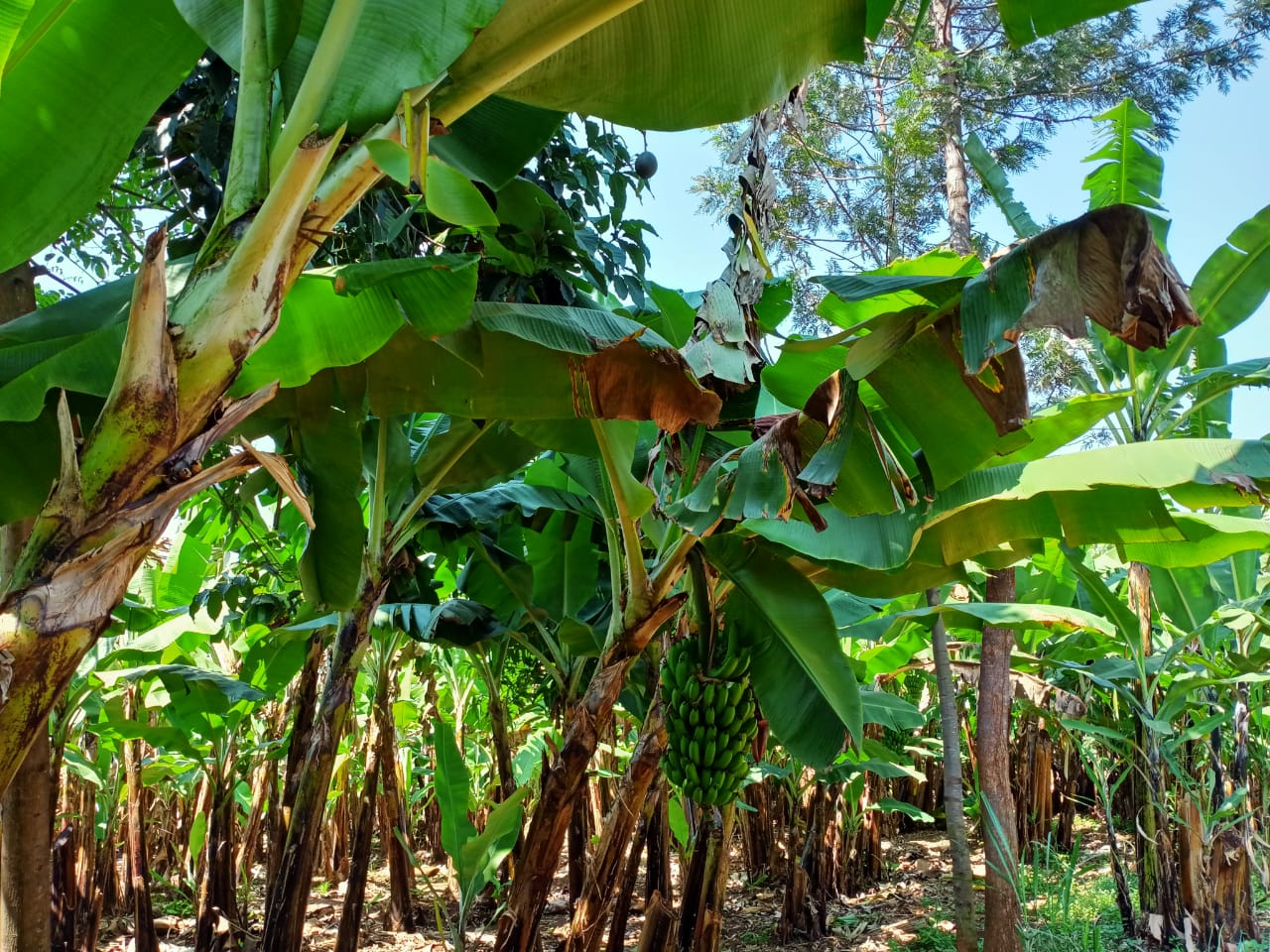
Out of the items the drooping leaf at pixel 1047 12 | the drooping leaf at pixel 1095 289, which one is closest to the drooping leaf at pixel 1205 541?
the drooping leaf at pixel 1095 289

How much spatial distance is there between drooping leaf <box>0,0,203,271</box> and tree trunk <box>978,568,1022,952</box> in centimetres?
368

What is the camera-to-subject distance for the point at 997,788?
12.5 feet

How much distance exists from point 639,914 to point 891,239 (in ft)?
26.9

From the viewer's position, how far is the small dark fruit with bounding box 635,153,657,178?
3.14m

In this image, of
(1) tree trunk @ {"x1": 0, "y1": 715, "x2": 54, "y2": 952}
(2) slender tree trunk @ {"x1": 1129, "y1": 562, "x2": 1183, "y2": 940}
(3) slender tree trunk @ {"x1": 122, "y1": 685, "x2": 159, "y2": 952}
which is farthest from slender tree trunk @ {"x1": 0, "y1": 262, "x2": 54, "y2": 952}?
(2) slender tree trunk @ {"x1": 1129, "y1": 562, "x2": 1183, "y2": 940}

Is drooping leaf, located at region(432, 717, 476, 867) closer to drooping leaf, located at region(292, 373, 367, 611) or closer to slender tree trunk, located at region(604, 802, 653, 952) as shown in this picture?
slender tree trunk, located at region(604, 802, 653, 952)

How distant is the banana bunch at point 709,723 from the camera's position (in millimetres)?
2703

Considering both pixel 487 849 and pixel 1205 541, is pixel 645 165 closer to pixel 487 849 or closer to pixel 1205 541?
pixel 1205 541

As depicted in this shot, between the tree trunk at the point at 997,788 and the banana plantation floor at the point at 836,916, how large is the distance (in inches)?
A: 14.4

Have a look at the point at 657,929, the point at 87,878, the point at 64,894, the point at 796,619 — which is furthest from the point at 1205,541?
the point at 87,878

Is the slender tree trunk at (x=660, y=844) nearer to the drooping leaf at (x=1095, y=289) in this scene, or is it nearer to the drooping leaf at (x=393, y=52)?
the drooping leaf at (x=1095, y=289)

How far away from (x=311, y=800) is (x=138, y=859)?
2624 mm

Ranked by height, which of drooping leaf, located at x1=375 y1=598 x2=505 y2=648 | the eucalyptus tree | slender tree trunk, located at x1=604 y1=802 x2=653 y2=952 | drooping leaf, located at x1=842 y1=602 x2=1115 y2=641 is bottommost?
slender tree trunk, located at x1=604 y1=802 x2=653 y2=952

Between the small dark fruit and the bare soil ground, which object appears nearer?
the small dark fruit
